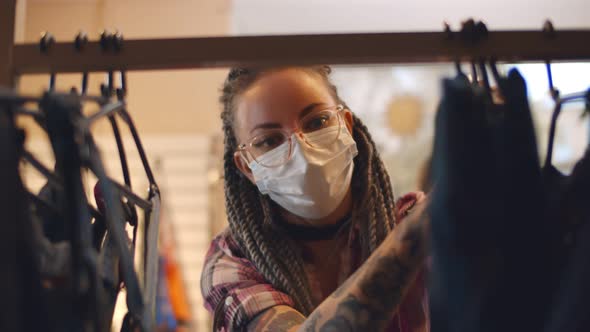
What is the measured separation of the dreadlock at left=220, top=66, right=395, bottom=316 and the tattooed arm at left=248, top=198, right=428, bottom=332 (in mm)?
241

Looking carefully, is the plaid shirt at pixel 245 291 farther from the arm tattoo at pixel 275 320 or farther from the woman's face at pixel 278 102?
the woman's face at pixel 278 102

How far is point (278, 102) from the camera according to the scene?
946mm

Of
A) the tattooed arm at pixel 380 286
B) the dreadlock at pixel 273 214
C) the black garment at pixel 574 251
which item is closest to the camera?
the black garment at pixel 574 251

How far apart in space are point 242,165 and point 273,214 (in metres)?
0.10

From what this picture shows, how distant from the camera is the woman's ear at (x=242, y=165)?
3.33 feet

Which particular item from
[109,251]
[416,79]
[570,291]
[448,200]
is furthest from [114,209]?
[416,79]

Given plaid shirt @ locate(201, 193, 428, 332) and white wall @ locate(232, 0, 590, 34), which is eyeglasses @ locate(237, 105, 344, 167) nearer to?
plaid shirt @ locate(201, 193, 428, 332)

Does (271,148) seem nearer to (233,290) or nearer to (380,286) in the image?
(233,290)

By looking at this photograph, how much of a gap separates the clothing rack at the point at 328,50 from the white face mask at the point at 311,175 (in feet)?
0.77

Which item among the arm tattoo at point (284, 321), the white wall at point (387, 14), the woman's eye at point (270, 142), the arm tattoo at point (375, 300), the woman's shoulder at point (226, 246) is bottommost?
the arm tattoo at point (284, 321)

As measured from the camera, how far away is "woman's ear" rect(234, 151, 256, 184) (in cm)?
102

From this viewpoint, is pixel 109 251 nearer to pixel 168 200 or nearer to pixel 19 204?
pixel 19 204

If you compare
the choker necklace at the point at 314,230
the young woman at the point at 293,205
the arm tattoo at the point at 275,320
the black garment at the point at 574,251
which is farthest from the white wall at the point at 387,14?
the black garment at the point at 574,251

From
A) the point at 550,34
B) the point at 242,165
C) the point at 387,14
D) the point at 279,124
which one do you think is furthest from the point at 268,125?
the point at 387,14
